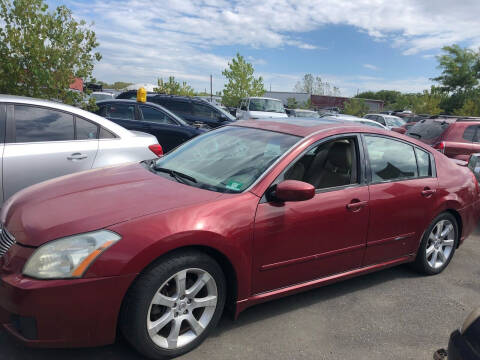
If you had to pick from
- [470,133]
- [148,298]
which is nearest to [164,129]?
[470,133]

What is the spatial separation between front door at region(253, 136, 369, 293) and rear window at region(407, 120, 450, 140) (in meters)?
4.75

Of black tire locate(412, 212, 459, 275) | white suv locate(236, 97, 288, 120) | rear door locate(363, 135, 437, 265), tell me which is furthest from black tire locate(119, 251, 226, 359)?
white suv locate(236, 97, 288, 120)

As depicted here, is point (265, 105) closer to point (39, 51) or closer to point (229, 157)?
point (39, 51)

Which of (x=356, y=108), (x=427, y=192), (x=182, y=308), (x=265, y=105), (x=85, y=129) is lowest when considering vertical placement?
(x=182, y=308)

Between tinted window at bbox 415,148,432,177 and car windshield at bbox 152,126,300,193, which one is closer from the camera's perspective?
car windshield at bbox 152,126,300,193

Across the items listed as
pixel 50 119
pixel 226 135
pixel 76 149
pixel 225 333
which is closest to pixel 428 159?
pixel 226 135

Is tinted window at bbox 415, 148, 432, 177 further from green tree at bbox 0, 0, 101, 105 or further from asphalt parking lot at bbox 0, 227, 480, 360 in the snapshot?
green tree at bbox 0, 0, 101, 105

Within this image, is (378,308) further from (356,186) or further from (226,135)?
(226,135)

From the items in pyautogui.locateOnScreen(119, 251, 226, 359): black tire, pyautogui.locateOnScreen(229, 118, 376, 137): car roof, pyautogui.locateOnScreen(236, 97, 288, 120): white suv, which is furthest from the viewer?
pyautogui.locateOnScreen(236, 97, 288, 120): white suv

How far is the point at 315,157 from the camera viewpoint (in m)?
3.35

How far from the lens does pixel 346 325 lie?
313 cm

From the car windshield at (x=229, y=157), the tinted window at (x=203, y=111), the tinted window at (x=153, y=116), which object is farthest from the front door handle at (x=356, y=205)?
the tinted window at (x=203, y=111)

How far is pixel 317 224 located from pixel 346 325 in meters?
0.82

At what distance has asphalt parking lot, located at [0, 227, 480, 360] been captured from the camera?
8.73ft
